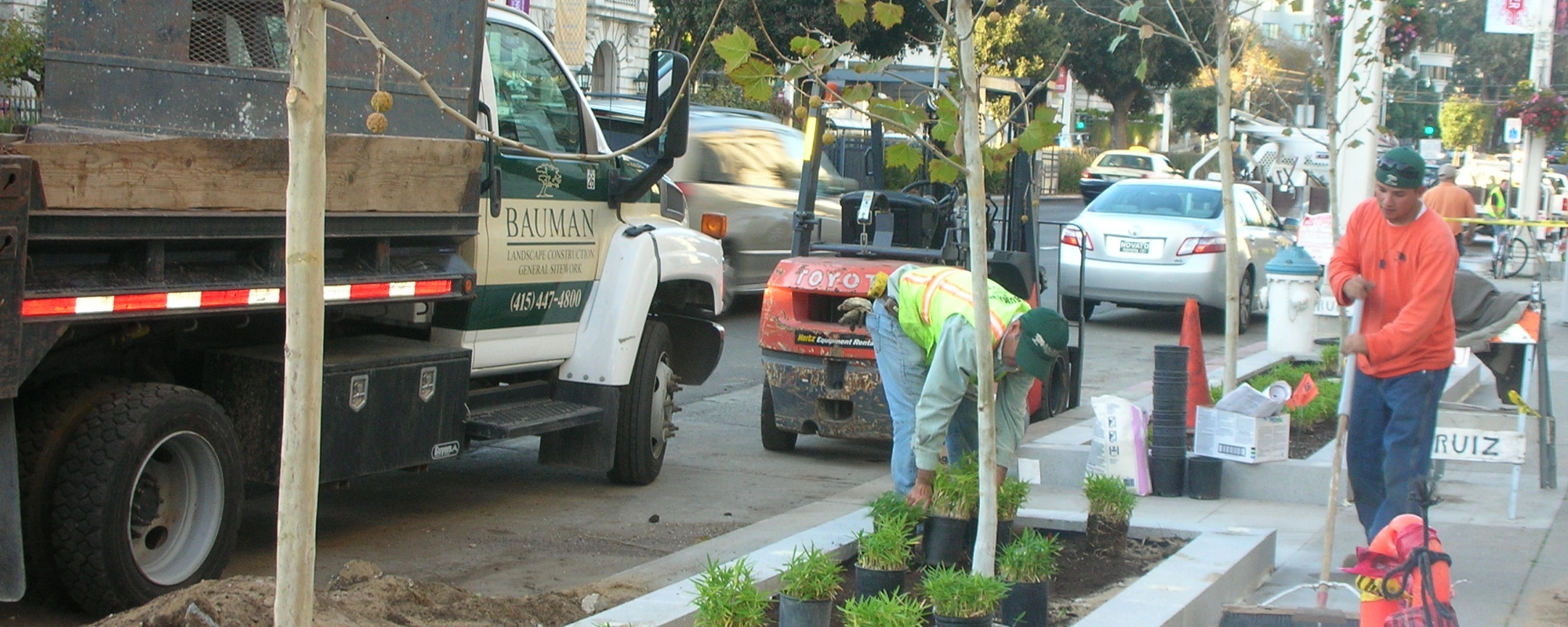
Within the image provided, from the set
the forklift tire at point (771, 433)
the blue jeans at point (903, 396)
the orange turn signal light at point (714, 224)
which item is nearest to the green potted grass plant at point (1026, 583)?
the blue jeans at point (903, 396)

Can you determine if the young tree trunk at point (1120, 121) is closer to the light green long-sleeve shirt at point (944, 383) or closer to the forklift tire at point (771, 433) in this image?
the forklift tire at point (771, 433)

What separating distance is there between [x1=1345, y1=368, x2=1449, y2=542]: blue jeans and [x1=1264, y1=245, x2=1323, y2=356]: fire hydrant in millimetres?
4931

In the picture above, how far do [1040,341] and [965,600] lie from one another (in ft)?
4.01

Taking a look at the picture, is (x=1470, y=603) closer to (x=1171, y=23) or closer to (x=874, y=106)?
(x=874, y=106)

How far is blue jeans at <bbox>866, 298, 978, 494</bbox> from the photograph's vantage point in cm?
607

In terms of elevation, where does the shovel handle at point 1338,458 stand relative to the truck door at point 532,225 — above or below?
below

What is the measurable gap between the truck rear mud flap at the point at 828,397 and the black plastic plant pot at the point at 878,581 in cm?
343

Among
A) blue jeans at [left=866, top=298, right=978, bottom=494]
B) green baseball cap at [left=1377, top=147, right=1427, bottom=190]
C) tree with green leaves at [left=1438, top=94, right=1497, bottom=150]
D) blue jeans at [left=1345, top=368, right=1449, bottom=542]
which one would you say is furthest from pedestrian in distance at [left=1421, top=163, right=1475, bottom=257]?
tree with green leaves at [left=1438, top=94, right=1497, bottom=150]

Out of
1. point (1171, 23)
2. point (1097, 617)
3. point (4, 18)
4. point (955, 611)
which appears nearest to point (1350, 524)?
point (1097, 617)

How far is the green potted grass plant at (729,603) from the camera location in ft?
14.0

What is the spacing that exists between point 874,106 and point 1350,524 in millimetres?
3686

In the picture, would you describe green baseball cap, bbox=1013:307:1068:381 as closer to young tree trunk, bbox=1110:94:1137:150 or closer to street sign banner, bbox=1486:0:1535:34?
street sign banner, bbox=1486:0:1535:34

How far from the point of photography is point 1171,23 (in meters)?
34.9

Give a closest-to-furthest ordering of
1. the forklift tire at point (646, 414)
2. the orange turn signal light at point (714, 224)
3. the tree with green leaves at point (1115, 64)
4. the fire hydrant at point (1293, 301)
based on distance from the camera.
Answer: the forklift tire at point (646, 414), the fire hydrant at point (1293, 301), the orange turn signal light at point (714, 224), the tree with green leaves at point (1115, 64)
